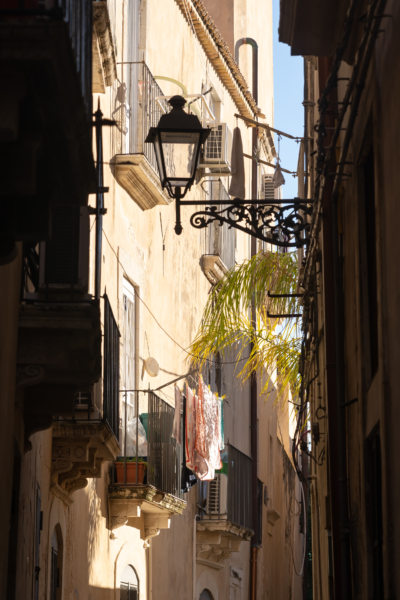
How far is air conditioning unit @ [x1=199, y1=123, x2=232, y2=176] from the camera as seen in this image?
71.8 feet

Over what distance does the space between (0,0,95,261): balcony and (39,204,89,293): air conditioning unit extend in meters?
2.38

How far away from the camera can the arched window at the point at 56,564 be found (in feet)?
43.1

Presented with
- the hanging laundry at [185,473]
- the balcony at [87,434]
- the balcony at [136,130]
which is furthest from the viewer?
the hanging laundry at [185,473]

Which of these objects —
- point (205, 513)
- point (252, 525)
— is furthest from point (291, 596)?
point (205, 513)

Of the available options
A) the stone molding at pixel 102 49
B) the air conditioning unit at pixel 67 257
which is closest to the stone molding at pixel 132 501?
the stone molding at pixel 102 49

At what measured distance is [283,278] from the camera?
17.0 m

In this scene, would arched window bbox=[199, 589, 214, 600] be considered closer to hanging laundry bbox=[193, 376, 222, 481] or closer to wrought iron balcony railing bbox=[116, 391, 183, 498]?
hanging laundry bbox=[193, 376, 222, 481]

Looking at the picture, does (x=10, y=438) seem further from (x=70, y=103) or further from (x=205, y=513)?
(x=205, y=513)

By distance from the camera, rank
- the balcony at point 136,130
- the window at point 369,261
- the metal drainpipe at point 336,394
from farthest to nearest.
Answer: the balcony at point 136,130
the metal drainpipe at point 336,394
the window at point 369,261

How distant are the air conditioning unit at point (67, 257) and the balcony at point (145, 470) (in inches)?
204

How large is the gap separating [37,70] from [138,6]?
12.9 metres

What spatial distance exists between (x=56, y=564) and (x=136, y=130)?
625 cm

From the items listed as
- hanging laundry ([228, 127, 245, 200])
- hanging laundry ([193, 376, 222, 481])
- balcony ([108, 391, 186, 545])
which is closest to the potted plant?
balcony ([108, 391, 186, 545])

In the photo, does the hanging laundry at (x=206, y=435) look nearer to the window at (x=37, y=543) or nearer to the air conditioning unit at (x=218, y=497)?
the air conditioning unit at (x=218, y=497)
